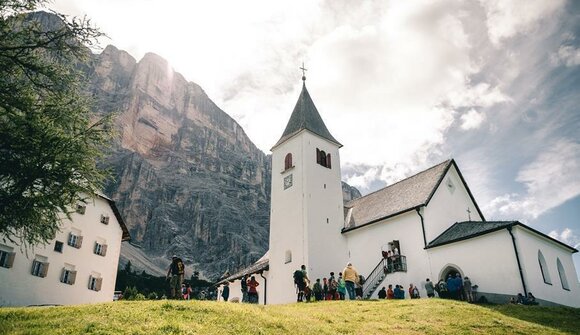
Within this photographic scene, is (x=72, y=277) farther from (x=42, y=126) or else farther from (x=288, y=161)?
(x=42, y=126)

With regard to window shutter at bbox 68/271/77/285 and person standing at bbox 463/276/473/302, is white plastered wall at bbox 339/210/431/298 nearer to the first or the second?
person standing at bbox 463/276/473/302

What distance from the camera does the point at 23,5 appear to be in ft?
43.0

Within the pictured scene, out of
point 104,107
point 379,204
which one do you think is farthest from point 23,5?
point 104,107

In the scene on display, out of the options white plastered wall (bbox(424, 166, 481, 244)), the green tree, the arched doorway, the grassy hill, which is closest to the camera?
the grassy hill

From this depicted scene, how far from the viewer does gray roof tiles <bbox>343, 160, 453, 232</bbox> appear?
2853cm

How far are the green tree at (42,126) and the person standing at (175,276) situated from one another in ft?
15.2

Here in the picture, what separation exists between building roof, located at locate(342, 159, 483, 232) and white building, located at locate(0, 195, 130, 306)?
1914cm

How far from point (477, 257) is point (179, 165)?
419 feet

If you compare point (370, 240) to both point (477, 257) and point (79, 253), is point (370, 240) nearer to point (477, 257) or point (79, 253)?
point (477, 257)

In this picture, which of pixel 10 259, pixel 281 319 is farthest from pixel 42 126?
pixel 10 259

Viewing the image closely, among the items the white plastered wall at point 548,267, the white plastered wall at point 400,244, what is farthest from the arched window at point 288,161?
the white plastered wall at point 548,267

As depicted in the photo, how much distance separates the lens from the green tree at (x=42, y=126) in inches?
490

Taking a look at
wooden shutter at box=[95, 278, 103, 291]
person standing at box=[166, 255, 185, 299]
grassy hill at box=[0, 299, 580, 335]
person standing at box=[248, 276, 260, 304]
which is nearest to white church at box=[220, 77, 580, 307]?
grassy hill at box=[0, 299, 580, 335]

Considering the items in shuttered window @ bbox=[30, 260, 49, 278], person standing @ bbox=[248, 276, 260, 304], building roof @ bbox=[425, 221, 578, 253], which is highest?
building roof @ bbox=[425, 221, 578, 253]
